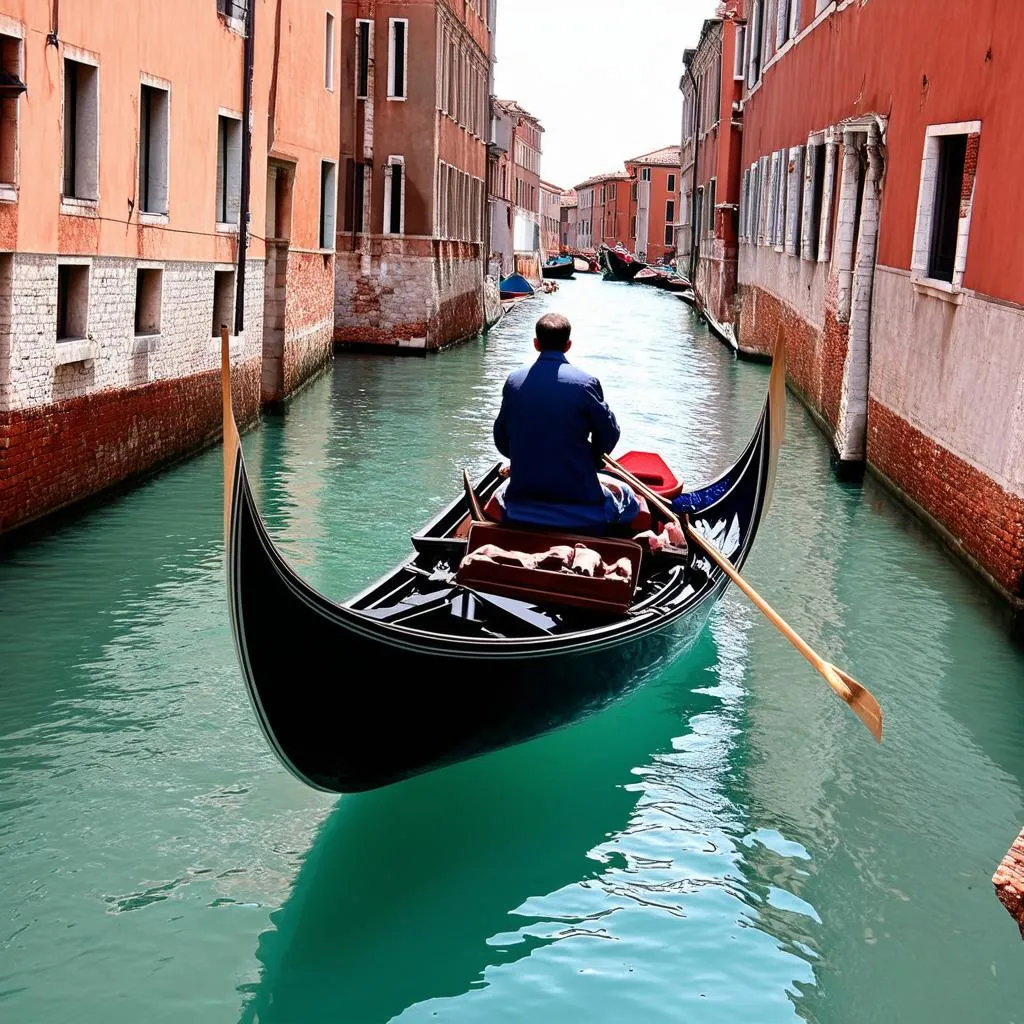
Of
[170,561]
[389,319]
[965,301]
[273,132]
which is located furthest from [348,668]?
[389,319]

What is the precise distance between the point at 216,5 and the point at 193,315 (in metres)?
2.28

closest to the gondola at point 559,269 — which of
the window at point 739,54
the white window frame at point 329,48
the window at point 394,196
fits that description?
the window at point 739,54

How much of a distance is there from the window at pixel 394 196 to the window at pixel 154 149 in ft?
39.1

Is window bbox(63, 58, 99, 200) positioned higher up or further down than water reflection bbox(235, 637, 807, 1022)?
higher up

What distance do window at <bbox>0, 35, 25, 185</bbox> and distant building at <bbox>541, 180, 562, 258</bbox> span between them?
213ft

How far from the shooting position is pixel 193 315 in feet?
36.2

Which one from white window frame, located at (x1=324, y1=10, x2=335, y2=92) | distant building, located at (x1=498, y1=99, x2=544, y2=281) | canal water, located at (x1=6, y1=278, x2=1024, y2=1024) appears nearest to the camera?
canal water, located at (x1=6, y1=278, x2=1024, y2=1024)

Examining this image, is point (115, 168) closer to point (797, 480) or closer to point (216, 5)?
point (216, 5)

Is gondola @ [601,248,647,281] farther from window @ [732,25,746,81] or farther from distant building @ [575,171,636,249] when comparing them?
window @ [732,25,746,81]

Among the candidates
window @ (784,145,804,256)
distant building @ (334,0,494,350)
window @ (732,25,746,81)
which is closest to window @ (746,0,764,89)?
window @ (732,25,746,81)

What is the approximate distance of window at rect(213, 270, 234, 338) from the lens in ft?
39.3

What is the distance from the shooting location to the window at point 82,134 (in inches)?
338

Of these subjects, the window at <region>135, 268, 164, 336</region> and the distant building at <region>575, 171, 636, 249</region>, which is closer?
the window at <region>135, 268, 164, 336</region>

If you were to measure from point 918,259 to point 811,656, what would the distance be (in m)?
5.72
